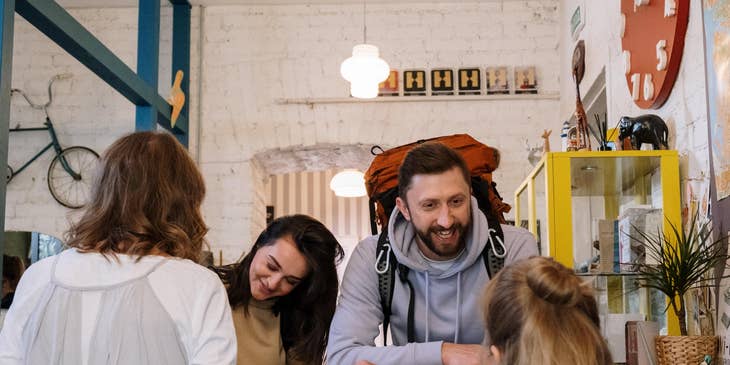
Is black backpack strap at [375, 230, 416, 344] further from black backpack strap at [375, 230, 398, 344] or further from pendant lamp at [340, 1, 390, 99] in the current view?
pendant lamp at [340, 1, 390, 99]

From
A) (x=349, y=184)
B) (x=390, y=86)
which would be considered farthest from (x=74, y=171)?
(x=349, y=184)

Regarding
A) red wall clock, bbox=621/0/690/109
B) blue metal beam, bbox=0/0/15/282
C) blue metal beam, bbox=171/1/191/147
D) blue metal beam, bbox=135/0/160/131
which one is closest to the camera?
red wall clock, bbox=621/0/690/109

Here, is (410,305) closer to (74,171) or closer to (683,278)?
(683,278)

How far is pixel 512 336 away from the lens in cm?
164

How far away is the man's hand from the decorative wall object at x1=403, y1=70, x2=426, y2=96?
452 cm

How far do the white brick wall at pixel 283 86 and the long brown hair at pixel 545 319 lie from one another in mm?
4944

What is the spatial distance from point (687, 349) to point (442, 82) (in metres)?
4.38

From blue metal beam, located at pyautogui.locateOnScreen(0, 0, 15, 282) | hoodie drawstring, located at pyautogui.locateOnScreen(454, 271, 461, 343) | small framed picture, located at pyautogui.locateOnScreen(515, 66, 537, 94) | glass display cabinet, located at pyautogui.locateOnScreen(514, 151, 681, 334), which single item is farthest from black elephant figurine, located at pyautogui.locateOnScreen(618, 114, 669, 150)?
small framed picture, located at pyautogui.locateOnScreen(515, 66, 537, 94)

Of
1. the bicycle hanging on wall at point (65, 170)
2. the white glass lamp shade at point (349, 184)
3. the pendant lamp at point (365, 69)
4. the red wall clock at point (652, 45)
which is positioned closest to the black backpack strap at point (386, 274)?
the red wall clock at point (652, 45)

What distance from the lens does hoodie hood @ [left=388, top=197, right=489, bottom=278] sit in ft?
8.16

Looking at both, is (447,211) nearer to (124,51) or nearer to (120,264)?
(120,264)

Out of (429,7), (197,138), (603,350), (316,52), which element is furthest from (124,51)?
(603,350)

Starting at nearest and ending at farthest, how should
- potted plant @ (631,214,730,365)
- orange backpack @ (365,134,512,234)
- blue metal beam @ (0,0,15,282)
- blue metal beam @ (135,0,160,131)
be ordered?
potted plant @ (631,214,730,365) < orange backpack @ (365,134,512,234) < blue metal beam @ (0,0,15,282) < blue metal beam @ (135,0,160,131)

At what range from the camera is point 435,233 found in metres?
2.46
